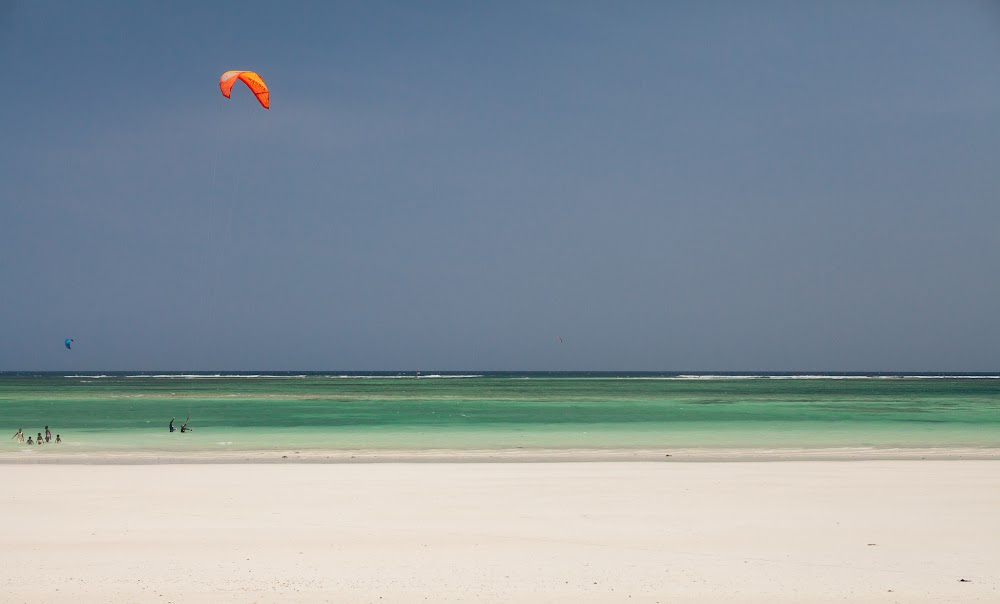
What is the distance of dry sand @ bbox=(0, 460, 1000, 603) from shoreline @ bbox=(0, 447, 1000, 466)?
10.1 ft

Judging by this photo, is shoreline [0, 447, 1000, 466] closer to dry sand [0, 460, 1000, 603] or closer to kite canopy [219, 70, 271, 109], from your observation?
dry sand [0, 460, 1000, 603]

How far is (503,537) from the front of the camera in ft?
30.6

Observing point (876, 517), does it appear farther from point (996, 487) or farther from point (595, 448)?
point (595, 448)

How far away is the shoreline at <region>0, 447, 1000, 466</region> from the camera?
1798 cm

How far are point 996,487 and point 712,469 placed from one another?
188 inches

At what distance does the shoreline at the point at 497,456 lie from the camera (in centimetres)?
1798

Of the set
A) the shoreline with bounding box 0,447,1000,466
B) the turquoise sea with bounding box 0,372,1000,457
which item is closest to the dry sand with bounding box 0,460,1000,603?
the shoreline with bounding box 0,447,1000,466

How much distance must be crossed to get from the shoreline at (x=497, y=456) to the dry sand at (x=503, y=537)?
3075mm

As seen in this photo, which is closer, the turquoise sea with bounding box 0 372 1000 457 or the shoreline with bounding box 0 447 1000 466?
the shoreline with bounding box 0 447 1000 466

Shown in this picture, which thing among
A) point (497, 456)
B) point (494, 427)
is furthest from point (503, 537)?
point (494, 427)

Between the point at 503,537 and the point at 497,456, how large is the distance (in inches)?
401

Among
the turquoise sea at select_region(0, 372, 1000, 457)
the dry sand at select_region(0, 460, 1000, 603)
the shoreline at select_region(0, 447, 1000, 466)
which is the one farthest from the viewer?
the turquoise sea at select_region(0, 372, 1000, 457)

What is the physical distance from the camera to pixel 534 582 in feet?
24.1

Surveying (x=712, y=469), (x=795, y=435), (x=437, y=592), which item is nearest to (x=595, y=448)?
(x=712, y=469)
